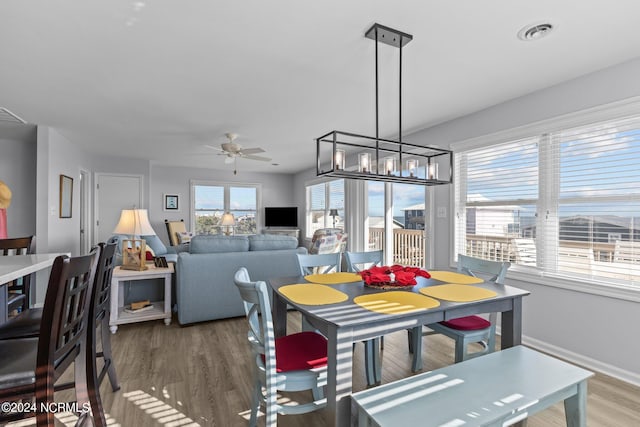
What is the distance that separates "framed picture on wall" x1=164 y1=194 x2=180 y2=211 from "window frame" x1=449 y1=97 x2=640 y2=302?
6112 mm

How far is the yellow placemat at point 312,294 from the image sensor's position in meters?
1.69

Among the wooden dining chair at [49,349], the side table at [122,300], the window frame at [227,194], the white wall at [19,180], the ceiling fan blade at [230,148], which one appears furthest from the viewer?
the window frame at [227,194]

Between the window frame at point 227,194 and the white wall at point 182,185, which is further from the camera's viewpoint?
the window frame at point 227,194

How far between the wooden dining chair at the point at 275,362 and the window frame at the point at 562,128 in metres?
2.28

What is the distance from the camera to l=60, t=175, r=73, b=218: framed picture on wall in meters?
4.55

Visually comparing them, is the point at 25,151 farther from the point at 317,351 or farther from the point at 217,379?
the point at 317,351

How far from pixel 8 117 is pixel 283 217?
17.3ft

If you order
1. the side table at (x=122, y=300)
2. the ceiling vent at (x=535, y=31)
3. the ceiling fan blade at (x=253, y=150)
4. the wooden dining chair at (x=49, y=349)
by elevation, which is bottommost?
the side table at (x=122, y=300)

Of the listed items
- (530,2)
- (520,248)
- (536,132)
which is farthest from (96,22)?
(520,248)

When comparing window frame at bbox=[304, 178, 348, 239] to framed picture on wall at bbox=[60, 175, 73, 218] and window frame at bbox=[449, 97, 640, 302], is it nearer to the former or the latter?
window frame at bbox=[449, 97, 640, 302]

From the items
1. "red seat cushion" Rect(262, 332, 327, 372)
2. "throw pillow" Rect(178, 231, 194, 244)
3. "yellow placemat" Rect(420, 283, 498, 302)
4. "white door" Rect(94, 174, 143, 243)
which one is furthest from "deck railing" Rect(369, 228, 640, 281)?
"white door" Rect(94, 174, 143, 243)

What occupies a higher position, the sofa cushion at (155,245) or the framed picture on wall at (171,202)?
the framed picture on wall at (171,202)

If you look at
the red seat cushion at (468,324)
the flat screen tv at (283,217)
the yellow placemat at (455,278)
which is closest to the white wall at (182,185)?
the flat screen tv at (283,217)

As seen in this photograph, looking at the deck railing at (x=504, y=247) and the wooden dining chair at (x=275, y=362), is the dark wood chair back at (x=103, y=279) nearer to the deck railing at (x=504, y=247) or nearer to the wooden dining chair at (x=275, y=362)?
the wooden dining chair at (x=275, y=362)
